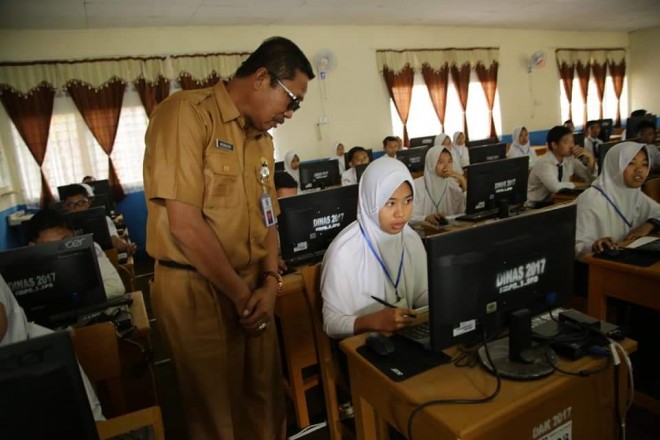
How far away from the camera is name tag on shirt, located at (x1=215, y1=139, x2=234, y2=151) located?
1.27 meters

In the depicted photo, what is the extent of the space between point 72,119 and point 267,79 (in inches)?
219

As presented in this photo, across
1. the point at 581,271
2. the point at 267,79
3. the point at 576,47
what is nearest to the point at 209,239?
the point at 267,79

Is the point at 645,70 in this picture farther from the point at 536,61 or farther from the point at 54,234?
the point at 54,234

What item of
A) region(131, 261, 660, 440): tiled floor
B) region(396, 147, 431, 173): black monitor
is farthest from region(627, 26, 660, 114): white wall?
region(131, 261, 660, 440): tiled floor

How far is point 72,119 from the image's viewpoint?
18.7 feet

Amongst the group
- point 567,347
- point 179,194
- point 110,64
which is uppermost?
point 110,64

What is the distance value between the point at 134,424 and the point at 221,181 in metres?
0.68

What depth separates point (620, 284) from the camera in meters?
1.82

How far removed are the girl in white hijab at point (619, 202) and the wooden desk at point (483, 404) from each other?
132 centimetres

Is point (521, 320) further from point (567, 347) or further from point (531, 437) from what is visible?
point (531, 437)

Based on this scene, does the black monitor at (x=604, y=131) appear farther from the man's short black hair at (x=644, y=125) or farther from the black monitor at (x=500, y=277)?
the black monitor at (x=500, y=277)

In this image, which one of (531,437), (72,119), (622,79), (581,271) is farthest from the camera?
(622,79)

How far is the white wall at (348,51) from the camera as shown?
566 centimetres

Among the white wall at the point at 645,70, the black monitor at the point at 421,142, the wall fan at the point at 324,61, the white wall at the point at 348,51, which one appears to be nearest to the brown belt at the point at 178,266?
the white wall at the point at 348,51
